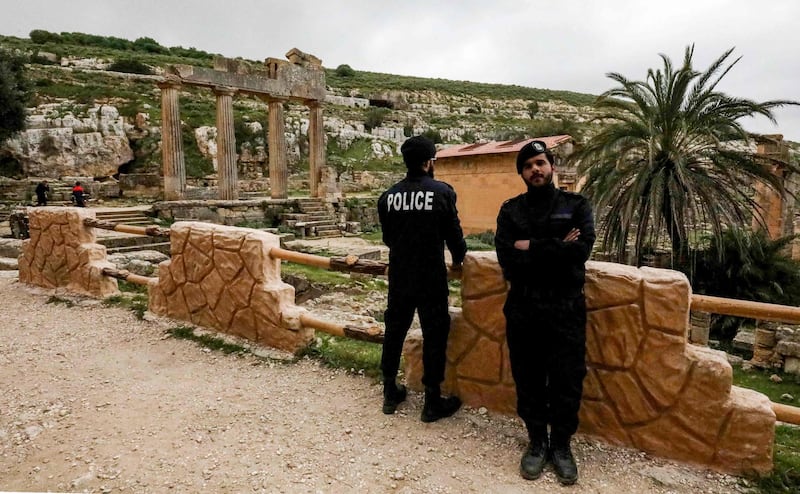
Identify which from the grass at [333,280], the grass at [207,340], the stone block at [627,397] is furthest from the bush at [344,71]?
the stone block at [627,397]

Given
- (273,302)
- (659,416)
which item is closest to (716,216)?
(659,416)

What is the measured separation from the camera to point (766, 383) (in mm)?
7539

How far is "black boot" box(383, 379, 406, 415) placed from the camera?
321 centimetres

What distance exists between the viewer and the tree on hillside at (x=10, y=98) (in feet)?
65.8

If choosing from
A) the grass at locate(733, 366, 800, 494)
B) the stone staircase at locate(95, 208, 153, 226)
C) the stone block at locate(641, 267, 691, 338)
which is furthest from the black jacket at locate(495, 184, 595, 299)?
the stone staircase at locate(95, 208, 153, 226)

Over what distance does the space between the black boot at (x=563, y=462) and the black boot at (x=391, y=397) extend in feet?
3.61

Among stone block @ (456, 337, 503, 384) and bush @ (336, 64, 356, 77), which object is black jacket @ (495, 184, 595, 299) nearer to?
stone block @ (456, 337, 503, 384)

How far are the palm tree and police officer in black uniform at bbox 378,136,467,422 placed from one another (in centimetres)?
718

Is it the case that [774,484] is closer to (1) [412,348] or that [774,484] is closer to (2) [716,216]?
(1) [412,348]

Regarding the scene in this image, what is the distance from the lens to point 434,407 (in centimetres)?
311

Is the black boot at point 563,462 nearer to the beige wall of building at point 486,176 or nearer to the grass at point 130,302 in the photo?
the grass at point 130,302

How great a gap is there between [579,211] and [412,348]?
5.28 ft

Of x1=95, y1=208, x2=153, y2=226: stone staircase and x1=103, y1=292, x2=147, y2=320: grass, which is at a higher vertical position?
x1=95, y1=208, x2=153, y2=226: stone staircase

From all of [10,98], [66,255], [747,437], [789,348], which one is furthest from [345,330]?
[10,98]
